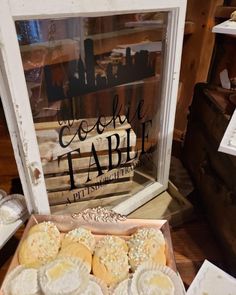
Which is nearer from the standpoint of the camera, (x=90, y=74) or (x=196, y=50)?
(x=90, y=74)

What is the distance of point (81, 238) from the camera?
66cm

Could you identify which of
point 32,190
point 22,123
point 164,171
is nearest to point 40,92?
point 22,123

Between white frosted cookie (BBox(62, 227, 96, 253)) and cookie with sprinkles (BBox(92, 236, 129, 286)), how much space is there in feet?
0.06

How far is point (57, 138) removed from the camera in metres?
0.72

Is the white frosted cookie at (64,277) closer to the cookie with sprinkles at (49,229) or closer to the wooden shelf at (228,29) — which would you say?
the cookie with sprinkles at (49,229)

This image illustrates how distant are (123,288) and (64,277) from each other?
13 cm

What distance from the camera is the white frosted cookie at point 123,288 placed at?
57 cm

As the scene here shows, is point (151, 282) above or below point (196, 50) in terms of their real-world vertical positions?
below

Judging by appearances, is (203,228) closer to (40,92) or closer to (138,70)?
(138,70)

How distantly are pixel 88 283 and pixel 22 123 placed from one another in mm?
369

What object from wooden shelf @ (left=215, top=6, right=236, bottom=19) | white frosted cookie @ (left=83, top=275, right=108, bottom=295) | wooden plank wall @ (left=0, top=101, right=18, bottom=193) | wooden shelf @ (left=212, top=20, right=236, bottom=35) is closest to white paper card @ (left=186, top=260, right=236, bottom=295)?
white frosted cookie @ (left=83, top=275, right=108, bottom=295)

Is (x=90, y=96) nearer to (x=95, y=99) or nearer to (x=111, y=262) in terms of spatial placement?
(x=95, y=99)

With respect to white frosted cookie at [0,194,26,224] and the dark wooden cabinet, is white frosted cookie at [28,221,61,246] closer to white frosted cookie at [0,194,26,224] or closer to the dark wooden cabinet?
white frosted cookie at [0,194,26,224]

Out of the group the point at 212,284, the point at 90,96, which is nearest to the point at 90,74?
the point at 90,96
